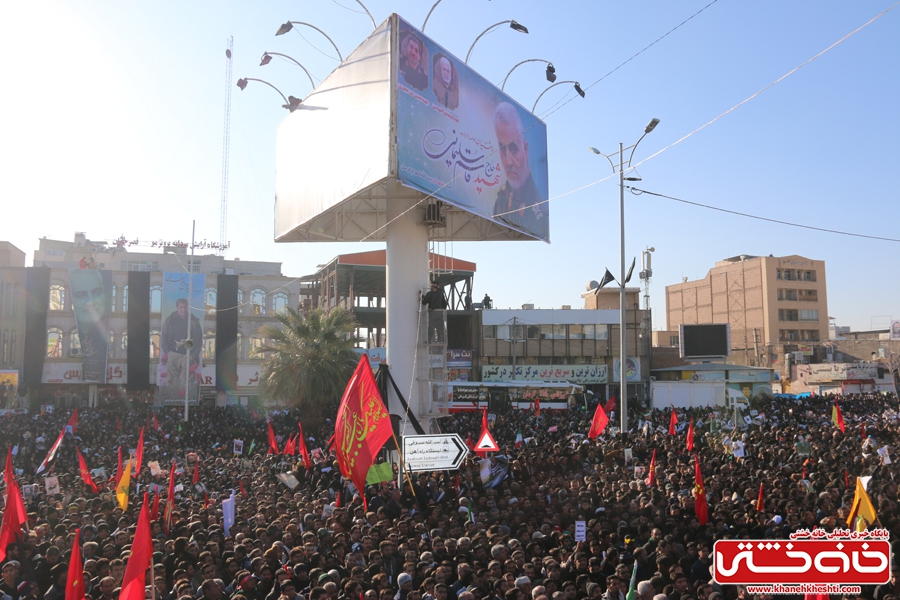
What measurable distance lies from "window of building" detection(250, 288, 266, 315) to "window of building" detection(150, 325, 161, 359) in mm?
6208

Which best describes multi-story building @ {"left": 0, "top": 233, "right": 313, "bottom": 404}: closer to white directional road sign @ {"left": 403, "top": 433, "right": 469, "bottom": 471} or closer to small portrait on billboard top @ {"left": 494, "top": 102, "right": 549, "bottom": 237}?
small portrait on billboard top @ {"left": 494, "top": 102, "right": 549, "bottom": 237}

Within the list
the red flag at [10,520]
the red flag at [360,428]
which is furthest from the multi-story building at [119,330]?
the red flag at [10,520]

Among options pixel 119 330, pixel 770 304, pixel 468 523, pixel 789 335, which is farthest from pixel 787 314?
pixel 468 523

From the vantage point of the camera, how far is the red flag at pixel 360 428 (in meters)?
11.8

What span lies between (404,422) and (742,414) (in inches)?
792

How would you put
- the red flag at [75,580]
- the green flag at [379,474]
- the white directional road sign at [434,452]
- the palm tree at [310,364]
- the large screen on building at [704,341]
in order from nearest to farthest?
the red flag at [75,580] < the white directional road sign at [434,452] < the green flag at [379,474] < the palm tree at [310,364] < the large screen on building at [704,341]

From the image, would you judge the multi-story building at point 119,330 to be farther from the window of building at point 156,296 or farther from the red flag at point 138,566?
the red flag at point 138,566

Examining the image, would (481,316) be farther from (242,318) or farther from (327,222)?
(327,222)

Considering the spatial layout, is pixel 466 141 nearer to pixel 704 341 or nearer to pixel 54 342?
pixel 704 341

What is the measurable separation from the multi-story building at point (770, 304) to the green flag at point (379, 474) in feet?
198

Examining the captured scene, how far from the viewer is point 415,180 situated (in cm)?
1792

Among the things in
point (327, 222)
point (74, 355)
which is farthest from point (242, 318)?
point (327, 222)

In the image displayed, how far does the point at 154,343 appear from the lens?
167ft

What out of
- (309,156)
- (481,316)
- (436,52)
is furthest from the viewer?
(481,316)
